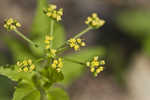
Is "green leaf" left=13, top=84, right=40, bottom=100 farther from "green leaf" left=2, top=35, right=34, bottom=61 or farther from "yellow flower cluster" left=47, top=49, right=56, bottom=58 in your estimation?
"green leaf" left=2, top=35, right=34, bottom=61

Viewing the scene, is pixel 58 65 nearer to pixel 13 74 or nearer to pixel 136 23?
pixel 13 74

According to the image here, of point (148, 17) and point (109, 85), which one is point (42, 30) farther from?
point (148, 17)

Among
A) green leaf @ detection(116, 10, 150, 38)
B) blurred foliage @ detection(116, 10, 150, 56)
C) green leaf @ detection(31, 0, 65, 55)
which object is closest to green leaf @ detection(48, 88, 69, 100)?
green leaf @ detection(31, 0, 65, 55)

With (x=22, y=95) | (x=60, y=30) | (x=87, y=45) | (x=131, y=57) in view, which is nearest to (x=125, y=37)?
(x=131, y=57)

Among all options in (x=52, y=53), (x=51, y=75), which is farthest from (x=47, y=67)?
(x=52, y=53)

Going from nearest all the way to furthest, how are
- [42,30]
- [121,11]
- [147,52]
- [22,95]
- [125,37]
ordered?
1. [22,95]
2. [42,30]
3. [147,52]
4. [125,37]
5. [121,11]
